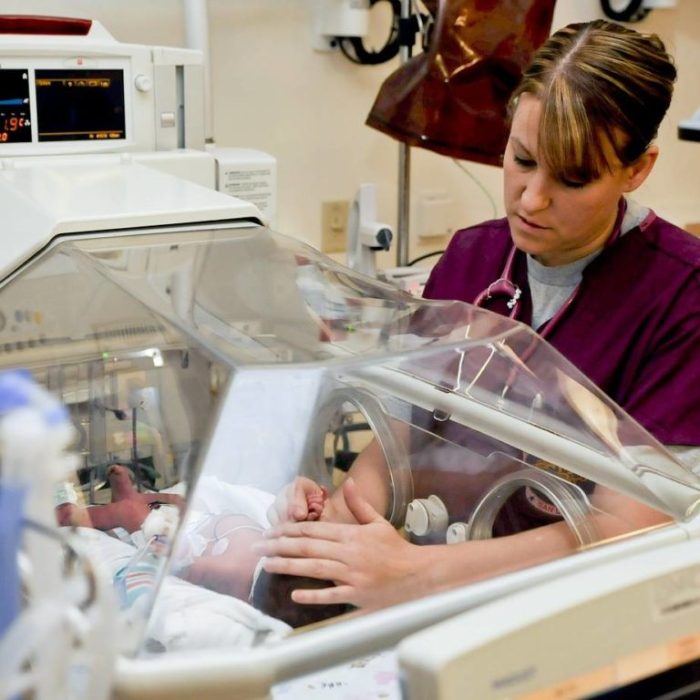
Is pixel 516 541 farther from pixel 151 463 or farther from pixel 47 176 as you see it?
pixel 47 176

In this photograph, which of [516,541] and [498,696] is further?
[516,541]

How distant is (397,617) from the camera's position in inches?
27.2

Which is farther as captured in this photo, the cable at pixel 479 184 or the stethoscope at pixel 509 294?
the cable at pixel 479 184

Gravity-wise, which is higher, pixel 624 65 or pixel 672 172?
pixel 624 65

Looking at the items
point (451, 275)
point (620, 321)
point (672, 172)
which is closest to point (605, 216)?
point (620, 321)

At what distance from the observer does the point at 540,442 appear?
39.3 inches

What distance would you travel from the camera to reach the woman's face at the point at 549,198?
121 cm

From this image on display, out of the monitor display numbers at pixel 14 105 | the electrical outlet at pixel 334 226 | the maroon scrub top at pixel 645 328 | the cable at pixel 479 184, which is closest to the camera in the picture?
the maroon scrub top at pixel 645 328

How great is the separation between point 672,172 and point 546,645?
2678 millimetres

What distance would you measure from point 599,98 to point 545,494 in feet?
1.61

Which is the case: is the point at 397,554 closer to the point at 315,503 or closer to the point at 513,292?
the point at 315,503

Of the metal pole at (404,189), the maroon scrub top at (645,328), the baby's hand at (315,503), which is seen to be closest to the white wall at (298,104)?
the metal pole at (404,189)

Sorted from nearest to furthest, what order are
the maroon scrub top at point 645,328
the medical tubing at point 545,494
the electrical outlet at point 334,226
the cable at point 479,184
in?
the medical tubing at point 545,494
the maroon scrub top at point 645,328
the electrical outlet at point 334,226
the cable at point 479,184

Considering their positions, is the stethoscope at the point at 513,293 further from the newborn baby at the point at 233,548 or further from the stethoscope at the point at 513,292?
the newborn baby at the point at 233,548
